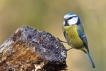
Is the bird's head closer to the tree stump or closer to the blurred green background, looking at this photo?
the tree stump

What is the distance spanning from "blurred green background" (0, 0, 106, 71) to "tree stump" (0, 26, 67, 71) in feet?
9.82

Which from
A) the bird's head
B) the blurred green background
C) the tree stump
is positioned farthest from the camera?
the blurred green background

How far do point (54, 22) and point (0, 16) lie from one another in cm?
116

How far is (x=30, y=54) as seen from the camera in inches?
55.7

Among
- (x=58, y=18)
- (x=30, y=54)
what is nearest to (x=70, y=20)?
(x=30, y=54)

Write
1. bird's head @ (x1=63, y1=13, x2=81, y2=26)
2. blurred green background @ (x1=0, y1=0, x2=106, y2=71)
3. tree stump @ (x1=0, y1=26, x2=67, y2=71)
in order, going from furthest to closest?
1. blurred green background @ (x1=0, y1=0, x2=106, y2=71)
2. bird's head @ (x1=63, y1=13, x2=81, y2=26)
3. tree stump @ (x1=0, y1=26, x2=67, y2=71)

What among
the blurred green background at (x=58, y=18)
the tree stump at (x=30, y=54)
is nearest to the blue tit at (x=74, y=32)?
the tree stump at (x=30, y=54)

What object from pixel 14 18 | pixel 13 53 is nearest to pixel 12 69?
pixel 13 53

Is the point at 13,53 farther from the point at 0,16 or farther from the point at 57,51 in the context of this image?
the point at 0,16

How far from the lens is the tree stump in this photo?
1.41 meters

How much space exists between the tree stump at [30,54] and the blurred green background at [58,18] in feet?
9.82

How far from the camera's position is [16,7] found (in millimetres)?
5445

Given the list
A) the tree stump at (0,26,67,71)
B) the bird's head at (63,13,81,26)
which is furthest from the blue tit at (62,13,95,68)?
the tree stump at (0,26,67,71)

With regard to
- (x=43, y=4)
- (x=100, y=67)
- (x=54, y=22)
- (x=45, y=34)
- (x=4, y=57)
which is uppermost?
(x=43, y=4)
